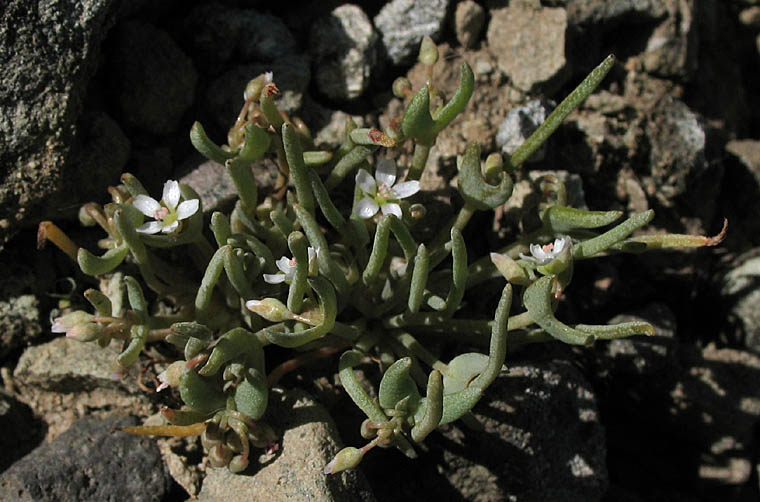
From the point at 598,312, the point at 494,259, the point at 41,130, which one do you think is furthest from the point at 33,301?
the point at 598,312

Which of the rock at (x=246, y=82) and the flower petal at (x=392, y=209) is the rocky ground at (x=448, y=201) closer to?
the rock at (x=246, y=82)

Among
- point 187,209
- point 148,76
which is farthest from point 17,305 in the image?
point 148,76

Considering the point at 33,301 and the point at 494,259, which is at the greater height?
the point at 494,259

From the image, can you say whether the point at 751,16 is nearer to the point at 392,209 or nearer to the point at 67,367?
the point at 392,209

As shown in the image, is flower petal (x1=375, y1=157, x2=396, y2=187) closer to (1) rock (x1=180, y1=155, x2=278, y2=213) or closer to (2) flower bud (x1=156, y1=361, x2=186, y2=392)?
(1) rock (x1=180, y1=155, x2=278, y2=213)

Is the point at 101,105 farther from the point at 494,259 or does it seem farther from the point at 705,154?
the point at 705,154
